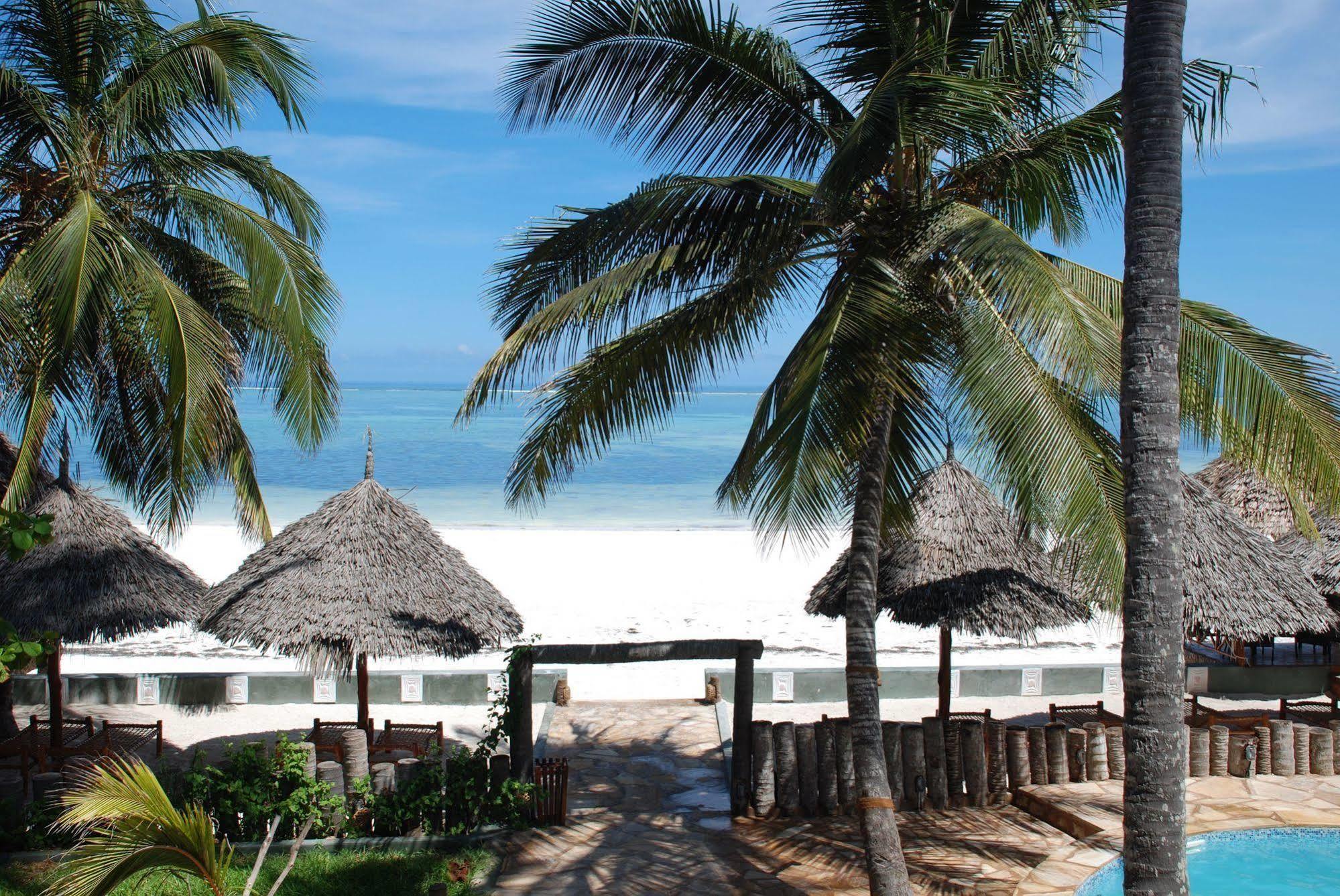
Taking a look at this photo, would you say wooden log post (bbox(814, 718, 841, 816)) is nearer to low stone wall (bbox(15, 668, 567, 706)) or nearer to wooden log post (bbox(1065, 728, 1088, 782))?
wooden log post (bbox(1065, 728, 1088, 782))

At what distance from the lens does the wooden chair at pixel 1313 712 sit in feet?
35.0

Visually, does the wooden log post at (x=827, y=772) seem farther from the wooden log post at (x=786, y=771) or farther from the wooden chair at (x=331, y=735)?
the wooden chair at (x=331, y=735)

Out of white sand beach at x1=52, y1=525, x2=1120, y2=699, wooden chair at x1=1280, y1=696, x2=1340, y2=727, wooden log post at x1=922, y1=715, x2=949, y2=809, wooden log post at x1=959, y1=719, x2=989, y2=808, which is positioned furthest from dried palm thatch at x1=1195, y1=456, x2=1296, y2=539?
wooden log post at x1=922, y1=715, x2=949, y2=809

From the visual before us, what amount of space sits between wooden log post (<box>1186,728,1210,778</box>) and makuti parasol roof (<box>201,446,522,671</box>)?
6264 millimetres

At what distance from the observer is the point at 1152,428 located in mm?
4062

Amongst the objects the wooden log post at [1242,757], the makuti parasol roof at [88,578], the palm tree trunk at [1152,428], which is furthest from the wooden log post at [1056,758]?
the makuti parasol roof at [88,578]

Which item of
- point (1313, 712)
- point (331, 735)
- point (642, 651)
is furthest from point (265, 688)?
point (1313, 712)

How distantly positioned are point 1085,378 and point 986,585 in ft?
15.6

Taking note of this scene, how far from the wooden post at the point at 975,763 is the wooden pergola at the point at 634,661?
1.90 meters

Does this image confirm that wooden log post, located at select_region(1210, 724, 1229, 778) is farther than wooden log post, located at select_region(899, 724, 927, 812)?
Yes

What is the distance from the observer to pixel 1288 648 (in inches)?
614

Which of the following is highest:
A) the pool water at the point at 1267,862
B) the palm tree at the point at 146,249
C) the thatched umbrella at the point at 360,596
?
the palm tree at the point at 146,249

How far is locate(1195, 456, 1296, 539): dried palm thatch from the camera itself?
14.4 metres

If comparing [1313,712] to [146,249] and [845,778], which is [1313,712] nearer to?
[845,778]
